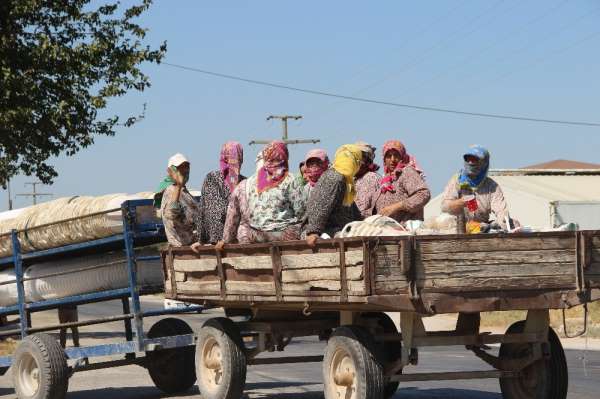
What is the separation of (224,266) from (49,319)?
19.1 metres

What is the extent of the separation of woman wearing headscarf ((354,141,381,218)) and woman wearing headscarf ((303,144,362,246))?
1.16 metres

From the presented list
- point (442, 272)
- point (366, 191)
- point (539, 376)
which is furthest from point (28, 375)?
point (442, 272)

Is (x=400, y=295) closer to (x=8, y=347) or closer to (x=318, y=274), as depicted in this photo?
(x=318, y=274)

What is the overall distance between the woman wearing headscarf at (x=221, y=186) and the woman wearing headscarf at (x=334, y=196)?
4.94 ft

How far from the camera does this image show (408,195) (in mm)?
11242

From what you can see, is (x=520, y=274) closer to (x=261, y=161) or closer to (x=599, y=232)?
(x=599, y=232)

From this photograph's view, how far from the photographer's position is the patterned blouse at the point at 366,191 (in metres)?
11.6

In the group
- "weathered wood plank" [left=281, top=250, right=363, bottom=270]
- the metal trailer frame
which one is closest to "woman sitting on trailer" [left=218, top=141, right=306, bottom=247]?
"weathered wood plank" [left=281, top=250, right=363, bottom=270]

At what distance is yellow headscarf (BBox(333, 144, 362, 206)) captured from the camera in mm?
10148

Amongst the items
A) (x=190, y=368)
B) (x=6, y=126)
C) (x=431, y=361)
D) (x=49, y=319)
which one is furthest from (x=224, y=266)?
(x=49, y=319)

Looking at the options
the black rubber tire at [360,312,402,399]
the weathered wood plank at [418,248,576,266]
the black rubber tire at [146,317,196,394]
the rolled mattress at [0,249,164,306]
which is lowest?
the black rubber tire at [146,317,196,394]

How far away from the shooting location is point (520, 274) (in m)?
9.02

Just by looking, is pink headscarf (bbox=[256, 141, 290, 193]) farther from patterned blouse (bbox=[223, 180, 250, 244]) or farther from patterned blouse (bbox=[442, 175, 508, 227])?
patterned blouse (bbox=[442, 175, 508, 227])

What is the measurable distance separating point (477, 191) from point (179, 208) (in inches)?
111
